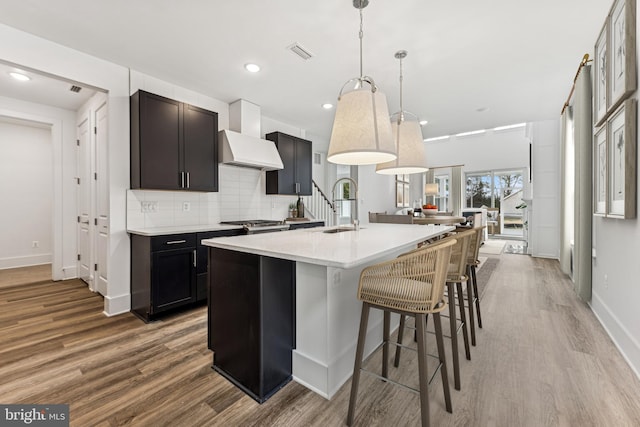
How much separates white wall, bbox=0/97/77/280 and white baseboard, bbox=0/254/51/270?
56.9 inches

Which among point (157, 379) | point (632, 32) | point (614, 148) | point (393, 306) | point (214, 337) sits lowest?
point (157, 379)

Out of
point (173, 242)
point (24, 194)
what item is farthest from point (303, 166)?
point (24, 194)

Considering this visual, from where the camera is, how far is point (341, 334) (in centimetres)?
175

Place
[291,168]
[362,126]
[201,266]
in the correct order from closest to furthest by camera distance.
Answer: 1. [362,126]
2. [201,266]
3. [291,168]

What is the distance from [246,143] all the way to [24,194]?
14.3 ft

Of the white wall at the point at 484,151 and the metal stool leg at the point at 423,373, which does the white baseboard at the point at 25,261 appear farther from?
the white wall at the point at 484,151

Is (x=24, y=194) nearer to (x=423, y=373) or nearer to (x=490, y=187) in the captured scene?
(x=423, y=373)

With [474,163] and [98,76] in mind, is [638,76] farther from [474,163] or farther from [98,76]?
[474,163]

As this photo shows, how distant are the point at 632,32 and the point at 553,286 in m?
3.07

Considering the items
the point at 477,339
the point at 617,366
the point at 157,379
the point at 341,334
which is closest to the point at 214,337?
the point at 157,379

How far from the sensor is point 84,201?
13.2 feet

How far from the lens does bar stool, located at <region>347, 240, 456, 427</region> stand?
1.30m

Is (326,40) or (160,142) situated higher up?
(326,40)

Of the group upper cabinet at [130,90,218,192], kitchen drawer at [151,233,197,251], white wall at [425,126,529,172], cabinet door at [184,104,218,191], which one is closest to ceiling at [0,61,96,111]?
upper cabinet at [130,90,218,192]
